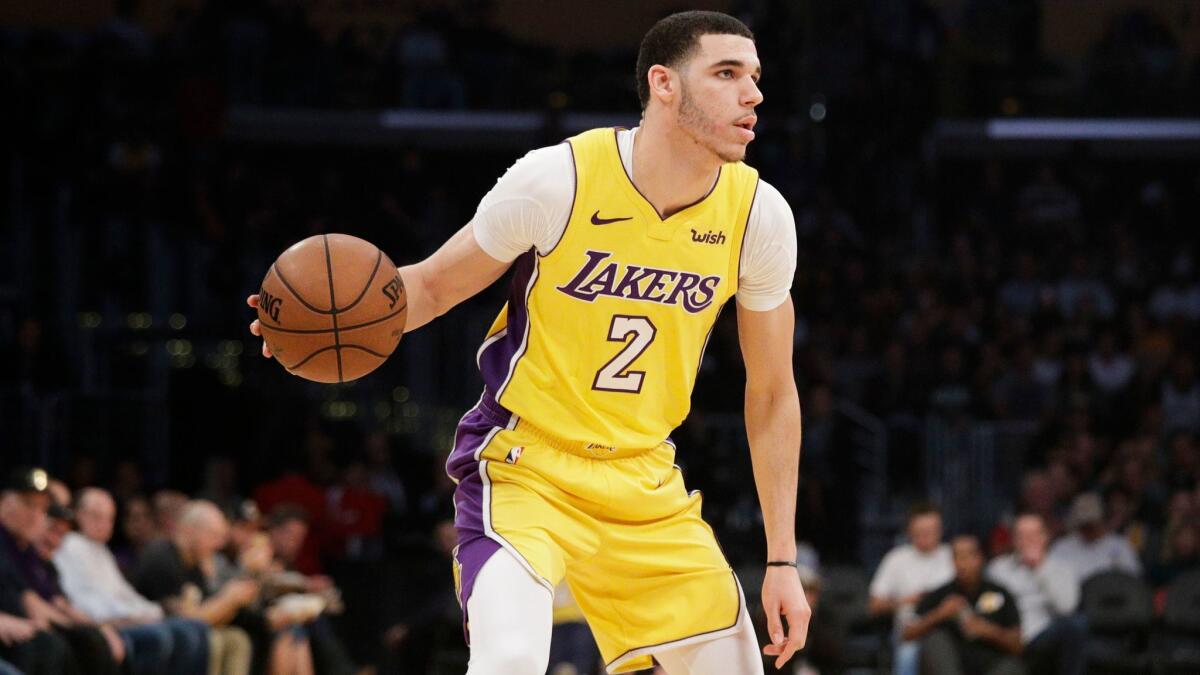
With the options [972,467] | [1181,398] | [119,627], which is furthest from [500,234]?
[1181,398]

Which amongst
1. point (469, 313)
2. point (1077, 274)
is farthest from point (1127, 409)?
point (469, 313)

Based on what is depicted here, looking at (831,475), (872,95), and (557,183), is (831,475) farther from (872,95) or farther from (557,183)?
(557,183)

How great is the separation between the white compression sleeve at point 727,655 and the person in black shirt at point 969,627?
7456 millimetres

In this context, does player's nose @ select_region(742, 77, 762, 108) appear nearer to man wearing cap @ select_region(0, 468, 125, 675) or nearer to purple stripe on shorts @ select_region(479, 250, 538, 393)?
purple stripe on shorts @ select_region(479, 250, 538, 393)

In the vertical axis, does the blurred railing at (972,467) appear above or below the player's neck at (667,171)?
below

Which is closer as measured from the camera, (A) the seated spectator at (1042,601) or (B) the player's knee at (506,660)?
(B) the player's knee at (506,660)

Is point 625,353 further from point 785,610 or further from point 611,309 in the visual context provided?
point 785,610

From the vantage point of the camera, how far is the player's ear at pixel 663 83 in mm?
4434

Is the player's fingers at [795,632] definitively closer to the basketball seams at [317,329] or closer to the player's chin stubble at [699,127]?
the player's chin stubble at [699,127]

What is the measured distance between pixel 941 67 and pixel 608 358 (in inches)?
595

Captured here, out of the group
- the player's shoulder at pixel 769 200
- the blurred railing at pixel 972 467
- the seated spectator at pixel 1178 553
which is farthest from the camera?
the blurred railing at pixel 972 467

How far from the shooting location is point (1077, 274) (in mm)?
17188

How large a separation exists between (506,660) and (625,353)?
35.5 inches

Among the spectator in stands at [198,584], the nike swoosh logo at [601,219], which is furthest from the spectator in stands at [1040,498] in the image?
the nike swoosh logo at [601,219]
